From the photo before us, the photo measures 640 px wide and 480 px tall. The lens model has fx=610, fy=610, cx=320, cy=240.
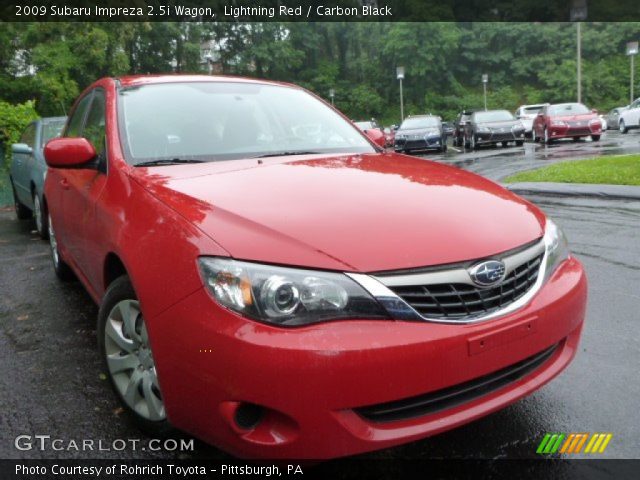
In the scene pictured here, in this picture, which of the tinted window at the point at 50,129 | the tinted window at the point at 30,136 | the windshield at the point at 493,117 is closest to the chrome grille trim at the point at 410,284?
the tinted window at the point at 50,129

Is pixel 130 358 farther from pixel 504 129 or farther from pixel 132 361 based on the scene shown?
pixel 504 129

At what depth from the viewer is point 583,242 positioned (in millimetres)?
5801

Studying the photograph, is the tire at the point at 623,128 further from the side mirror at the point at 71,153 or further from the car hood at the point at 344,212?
the side mirror at the point at 71,153

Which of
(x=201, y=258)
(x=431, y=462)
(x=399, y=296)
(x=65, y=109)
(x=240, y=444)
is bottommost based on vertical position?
(x=431, y=462)

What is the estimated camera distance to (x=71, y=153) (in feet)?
10.6

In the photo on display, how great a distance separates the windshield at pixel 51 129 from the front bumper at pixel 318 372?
646cm

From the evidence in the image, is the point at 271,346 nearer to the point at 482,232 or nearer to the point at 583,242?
the point at 482,232

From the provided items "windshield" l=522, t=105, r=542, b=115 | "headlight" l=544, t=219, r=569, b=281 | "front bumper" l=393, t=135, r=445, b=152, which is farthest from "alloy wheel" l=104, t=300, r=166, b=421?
"windshield" l=522, t=105, r=542, b=115

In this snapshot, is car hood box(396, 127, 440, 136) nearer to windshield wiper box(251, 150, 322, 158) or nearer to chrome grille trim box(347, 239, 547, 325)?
windshield wiper box(251, 150, 322, 158)

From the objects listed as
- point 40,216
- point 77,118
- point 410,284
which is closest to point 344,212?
point 410,284

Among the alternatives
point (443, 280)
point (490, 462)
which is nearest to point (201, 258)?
point (443, 280)

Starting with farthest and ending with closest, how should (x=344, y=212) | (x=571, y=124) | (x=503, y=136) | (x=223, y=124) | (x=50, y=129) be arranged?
1. (x=503, y=136)
2. (x=571, y=124)
3. (x=50, y=129)
4. (x=223, y=124)
5. (x=344, y=212)

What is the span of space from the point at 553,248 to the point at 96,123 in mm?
2723

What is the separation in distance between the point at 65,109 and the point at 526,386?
25548mm
